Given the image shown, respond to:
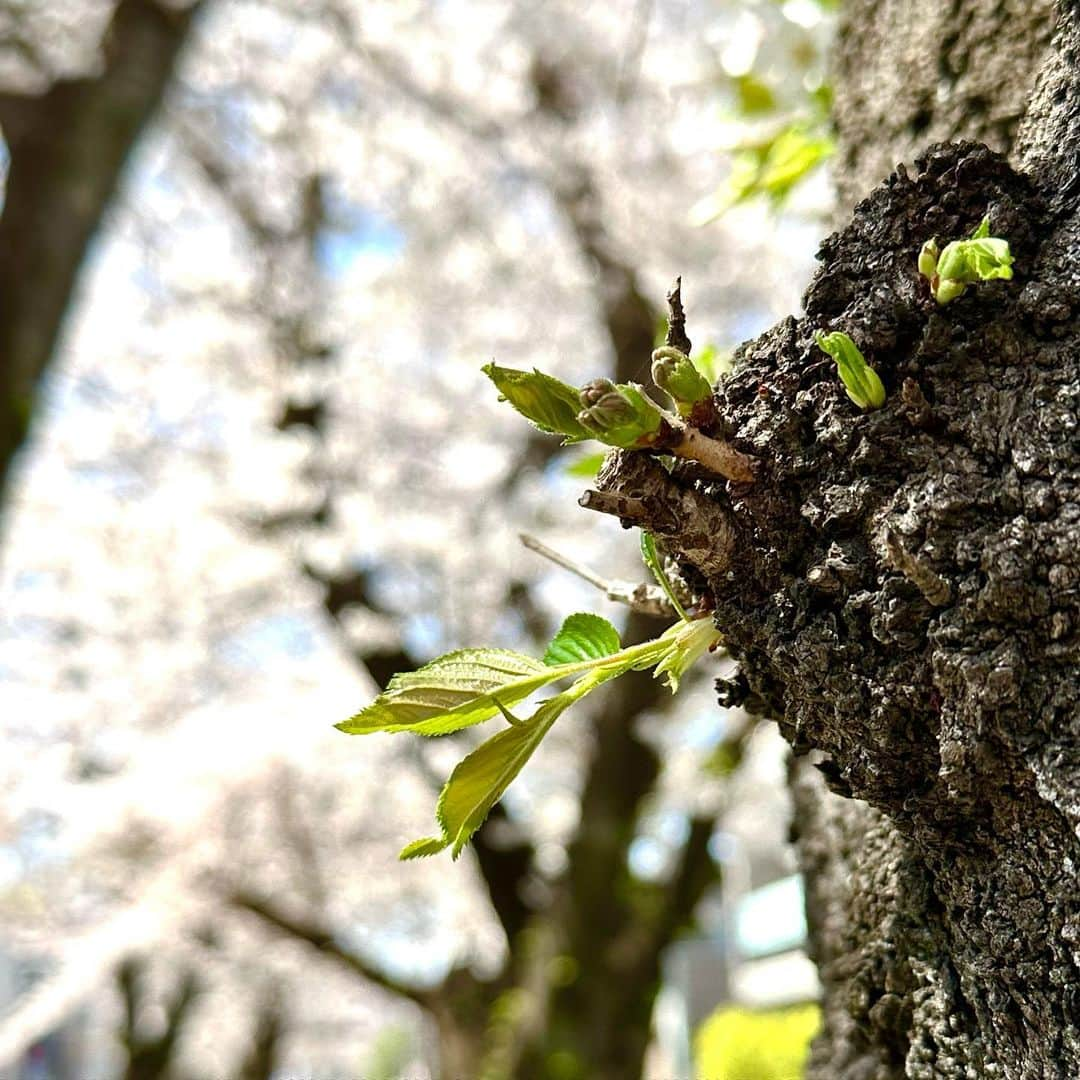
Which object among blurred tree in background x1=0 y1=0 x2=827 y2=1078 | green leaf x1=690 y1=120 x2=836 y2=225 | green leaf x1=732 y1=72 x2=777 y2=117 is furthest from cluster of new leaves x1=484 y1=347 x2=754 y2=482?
blurred tree in background x1=0 y1=0 x2=827 y2=1078

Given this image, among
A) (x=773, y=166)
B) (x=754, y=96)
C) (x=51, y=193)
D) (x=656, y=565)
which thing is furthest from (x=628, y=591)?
(x=51, y=193)

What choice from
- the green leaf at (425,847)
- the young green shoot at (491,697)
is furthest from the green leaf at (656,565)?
the green leaf at (425,847)

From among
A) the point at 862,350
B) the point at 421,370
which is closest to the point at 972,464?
the point at 862,350

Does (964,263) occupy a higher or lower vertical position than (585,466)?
lower

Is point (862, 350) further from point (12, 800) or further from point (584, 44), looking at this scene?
point (12, 800)

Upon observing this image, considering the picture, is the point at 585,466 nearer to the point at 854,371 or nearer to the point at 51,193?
the point at 854,371

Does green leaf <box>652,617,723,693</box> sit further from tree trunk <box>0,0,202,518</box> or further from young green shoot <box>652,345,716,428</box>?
tree trunk <box>0,0,202,518</box>
